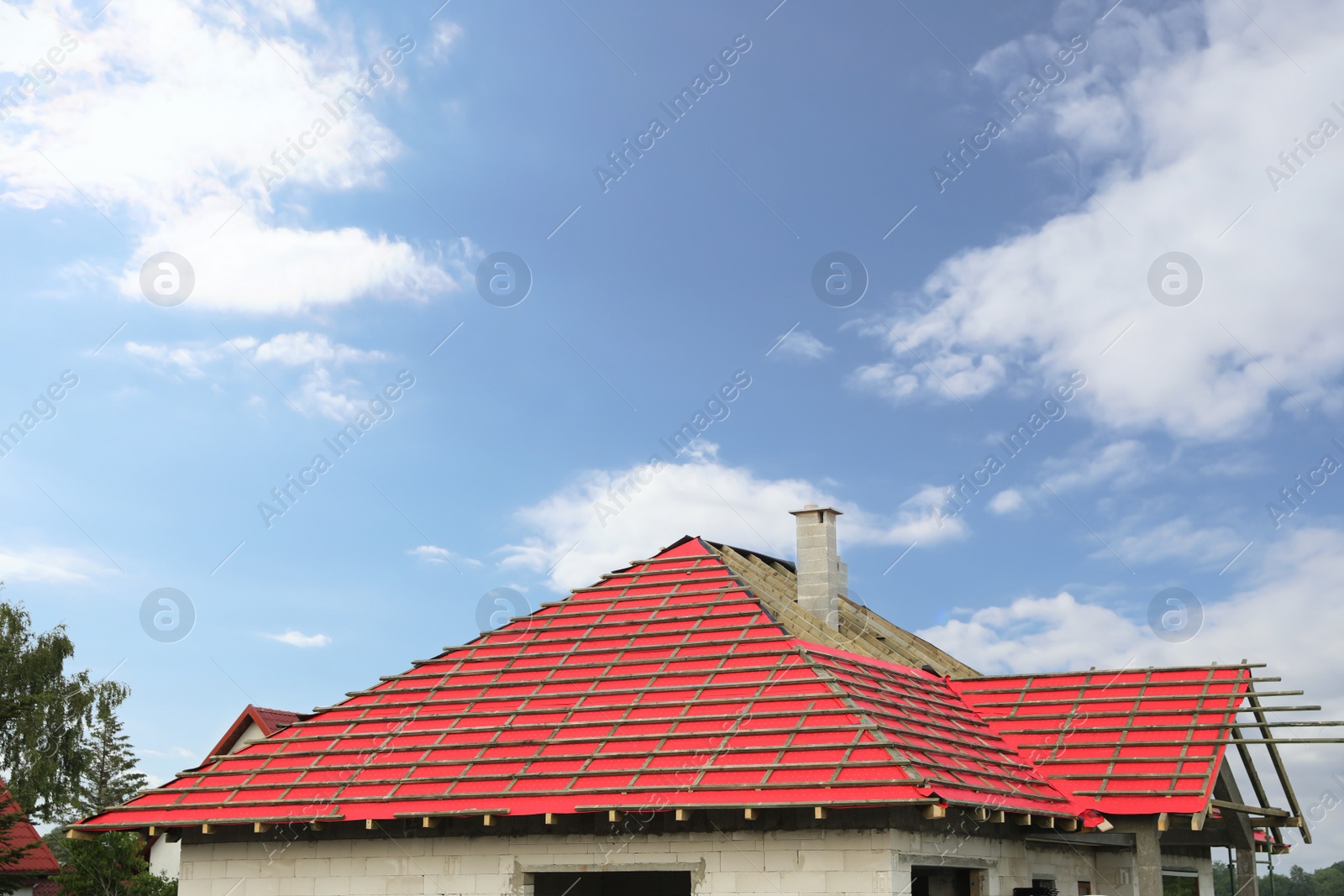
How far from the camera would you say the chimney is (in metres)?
19.7

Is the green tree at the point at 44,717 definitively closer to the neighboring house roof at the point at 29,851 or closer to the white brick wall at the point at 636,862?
the neighboring house roof at the point at 29,851

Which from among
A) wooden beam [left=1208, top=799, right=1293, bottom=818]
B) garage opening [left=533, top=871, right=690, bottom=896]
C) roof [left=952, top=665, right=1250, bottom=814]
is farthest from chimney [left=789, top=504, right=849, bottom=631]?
wooden beam [left=1208, top=799, right=1293, bottom=818]

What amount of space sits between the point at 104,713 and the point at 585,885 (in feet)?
94.1

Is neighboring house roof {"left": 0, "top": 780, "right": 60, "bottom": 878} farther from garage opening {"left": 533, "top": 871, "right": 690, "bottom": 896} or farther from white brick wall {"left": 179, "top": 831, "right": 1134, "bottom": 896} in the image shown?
garage opening {"left": 533, "top": 871, "right": 690, "bottom": 896}

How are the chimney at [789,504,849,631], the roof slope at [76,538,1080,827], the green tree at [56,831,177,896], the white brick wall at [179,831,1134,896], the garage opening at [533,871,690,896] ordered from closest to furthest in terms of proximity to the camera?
1. the white brick wall at [179,831,1134,896]
2. the roof slope at [76,538,1080,827]
3. the garage opening at [533,871,690,896]
4. the chimney at [789,504,849,631]
5. the green tree at [56,831,177,896]

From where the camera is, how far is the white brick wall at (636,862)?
516 inches

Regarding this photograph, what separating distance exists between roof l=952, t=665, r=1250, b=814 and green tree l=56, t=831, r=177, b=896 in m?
19.6

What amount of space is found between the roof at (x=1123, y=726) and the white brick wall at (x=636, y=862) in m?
1.39

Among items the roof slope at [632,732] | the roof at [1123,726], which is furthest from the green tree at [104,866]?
the roof at [1123,726]

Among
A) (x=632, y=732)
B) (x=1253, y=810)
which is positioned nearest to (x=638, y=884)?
(x=632, y=732)

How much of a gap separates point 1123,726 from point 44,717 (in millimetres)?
35211

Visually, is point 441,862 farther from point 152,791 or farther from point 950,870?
point 950,870

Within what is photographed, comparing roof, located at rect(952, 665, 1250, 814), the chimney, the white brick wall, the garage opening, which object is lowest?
the garage opening

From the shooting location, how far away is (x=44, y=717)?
3809cm
